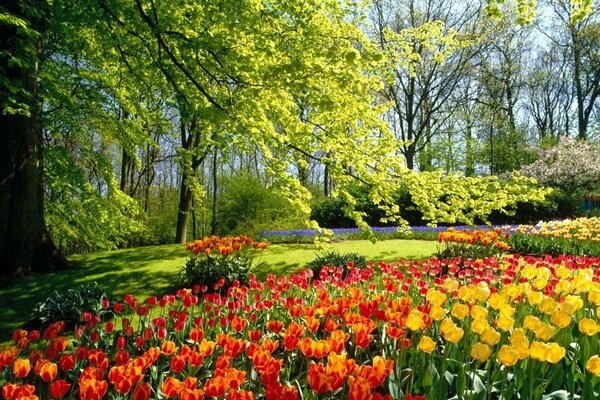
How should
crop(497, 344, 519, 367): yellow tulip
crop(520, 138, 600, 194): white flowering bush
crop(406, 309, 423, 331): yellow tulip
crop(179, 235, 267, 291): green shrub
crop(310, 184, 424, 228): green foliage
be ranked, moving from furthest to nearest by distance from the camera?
crop(520, 138, 600, 194): white flowering bush
crop(310, 184, 424, 228): green foliage
crop(179, 235, 267, 291): green shrub
crop(406, 309, 423, 331): yellow tulip
crop(497, 344, 519, 367): yellow tulip

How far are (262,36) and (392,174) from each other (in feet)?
10.8

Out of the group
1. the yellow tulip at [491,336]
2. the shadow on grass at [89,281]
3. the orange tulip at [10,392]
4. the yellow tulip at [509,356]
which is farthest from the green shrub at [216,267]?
the yellow tulip at [509,356]

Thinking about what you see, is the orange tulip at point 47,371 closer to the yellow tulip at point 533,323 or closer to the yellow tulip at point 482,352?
the yellow tulip at point 482,352

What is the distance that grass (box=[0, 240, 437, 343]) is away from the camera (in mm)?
6992

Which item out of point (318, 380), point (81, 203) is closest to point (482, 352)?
point (318, 380)

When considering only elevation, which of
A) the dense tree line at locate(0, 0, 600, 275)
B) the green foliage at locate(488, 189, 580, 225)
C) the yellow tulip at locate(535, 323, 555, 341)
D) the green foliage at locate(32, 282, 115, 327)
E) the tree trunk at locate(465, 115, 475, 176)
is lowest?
the green foliage at locate(32, 282, 115, 327)

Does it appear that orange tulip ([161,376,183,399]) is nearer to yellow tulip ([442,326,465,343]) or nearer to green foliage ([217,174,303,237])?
yellow tulip ([442,326,465,343])

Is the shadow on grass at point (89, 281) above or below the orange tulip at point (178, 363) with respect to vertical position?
below

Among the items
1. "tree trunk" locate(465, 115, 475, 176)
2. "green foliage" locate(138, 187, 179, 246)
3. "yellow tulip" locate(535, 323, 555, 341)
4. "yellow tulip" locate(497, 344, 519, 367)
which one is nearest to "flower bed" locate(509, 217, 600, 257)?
"yellow tulip" locate(535, 323, 555, 341)

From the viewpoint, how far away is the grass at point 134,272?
6.99 meters

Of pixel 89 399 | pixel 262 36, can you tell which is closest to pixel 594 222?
pixel 262 36

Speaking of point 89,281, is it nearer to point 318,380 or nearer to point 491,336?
point 318,380

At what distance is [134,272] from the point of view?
9.54m

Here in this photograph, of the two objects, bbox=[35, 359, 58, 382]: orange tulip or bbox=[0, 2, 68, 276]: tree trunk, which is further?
bbox=[0, 2, 68, 276]: tree trunk
